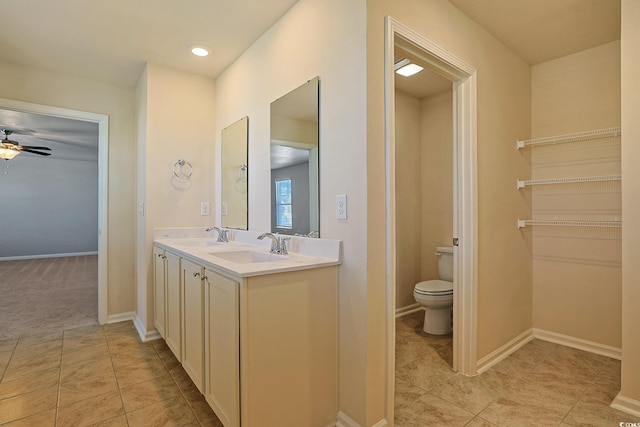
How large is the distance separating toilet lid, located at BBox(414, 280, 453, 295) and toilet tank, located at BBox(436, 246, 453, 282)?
0.19m

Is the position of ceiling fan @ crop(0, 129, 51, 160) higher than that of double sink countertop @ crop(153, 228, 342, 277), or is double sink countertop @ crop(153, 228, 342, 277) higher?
ceiling fan @ crop(0, 129, 51, 160)

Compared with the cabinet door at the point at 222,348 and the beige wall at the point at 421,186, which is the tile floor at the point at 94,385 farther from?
the beige wall at the point at 421,186

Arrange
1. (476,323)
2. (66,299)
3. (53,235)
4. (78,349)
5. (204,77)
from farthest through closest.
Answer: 1. (53,235)
2. (66,299)
3. (204,77)
4. (78,349)
5. (476,323)

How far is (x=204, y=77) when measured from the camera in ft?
10.4

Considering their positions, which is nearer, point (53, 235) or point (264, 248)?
point (264, 248)

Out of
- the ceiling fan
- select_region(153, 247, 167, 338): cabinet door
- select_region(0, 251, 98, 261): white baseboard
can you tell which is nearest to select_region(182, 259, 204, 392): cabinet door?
select_region(153, 247, 167, 338): cabinet door

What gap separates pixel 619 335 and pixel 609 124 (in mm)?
1659

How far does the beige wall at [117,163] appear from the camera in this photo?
3.13m

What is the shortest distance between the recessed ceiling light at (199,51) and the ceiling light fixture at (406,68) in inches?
64.8

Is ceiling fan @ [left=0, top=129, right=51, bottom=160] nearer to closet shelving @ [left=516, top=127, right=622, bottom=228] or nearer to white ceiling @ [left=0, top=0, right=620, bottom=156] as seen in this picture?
white ceiling @ [left=0, top=0, right=620, bottom=156]

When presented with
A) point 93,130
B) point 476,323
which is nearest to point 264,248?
point 476,323

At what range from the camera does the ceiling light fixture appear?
8.88 feet

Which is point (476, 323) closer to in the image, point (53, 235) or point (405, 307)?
point (405, 307)

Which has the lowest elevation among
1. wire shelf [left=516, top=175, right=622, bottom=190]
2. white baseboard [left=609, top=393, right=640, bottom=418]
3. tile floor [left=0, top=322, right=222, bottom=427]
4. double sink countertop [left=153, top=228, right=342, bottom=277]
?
tile floor [left=0, top=322, right=222, bottom=427]
